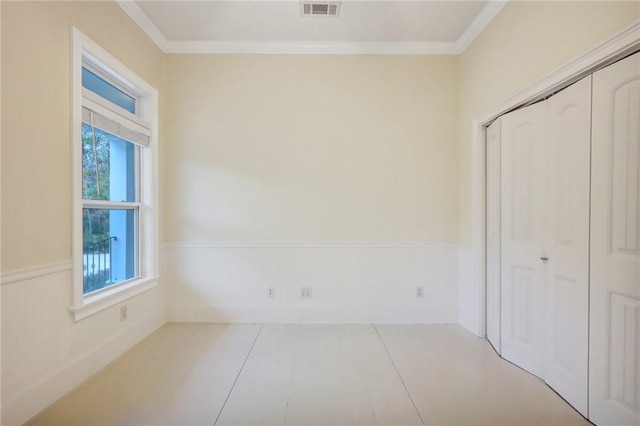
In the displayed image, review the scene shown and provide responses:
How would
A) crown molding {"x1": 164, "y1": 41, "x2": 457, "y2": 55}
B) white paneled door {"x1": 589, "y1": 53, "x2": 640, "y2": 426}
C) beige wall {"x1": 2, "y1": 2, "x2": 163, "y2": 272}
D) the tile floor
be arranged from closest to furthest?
white paneled door {"x1": 589, "y1": 53, "x2": 640, "y2": 426} → beige wall {"x1": 2, "y1": 2, "x2": 163, "y2": 272} → the tile floor → crown molding {"x1": 164, "y1": 41, "x2": 457, "y2": 55}

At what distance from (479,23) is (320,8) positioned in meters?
1.44

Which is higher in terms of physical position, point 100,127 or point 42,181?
point 100,127

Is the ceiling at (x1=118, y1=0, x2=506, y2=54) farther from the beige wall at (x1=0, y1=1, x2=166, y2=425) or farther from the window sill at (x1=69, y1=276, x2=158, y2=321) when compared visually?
the window sill at (x1=69, y1=276, x2=158, y2=321)

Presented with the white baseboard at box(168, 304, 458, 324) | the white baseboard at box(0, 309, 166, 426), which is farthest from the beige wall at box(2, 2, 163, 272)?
the white baseboard at box(168, 304, 458, 324)

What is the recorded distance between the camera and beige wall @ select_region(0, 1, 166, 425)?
5.10ft

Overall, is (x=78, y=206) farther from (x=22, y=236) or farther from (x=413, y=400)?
(x=413, y=400)

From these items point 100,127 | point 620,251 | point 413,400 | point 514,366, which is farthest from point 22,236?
point 514,366

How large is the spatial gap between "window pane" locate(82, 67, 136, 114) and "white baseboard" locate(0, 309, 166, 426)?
1.94 metres

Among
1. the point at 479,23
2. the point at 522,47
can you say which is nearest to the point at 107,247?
the point at 522,47

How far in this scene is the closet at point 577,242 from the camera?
1473 mm

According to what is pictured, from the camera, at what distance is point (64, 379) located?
188 cm

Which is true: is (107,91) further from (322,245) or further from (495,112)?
(495,112)

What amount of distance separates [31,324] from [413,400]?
2290 mm

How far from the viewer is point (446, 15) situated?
258 cm
